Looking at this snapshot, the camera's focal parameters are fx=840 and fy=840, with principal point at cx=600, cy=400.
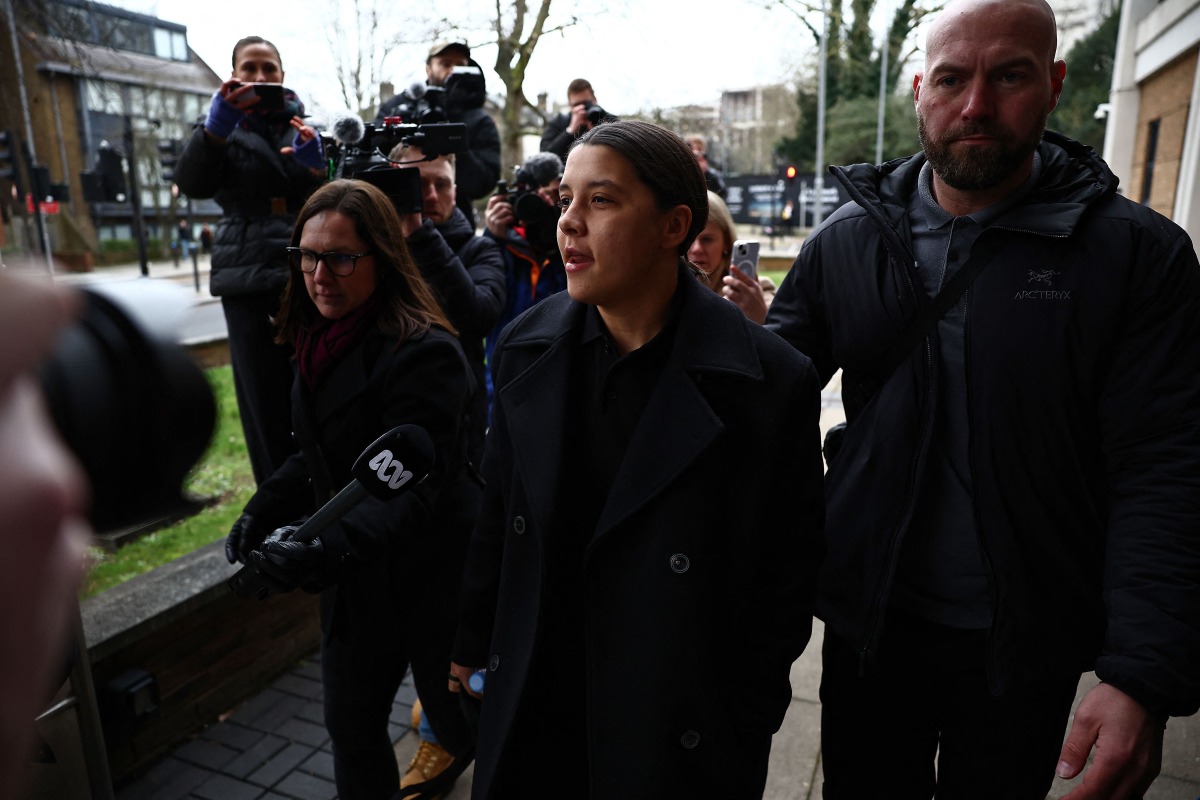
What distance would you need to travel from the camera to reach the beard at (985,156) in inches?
71.8

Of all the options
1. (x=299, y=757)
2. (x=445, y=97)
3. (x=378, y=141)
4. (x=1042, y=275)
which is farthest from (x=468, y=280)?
(x=1042, y=275)

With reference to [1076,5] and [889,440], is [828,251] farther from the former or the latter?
[1076,5]

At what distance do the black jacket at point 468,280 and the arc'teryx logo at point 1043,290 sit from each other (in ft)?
6.11

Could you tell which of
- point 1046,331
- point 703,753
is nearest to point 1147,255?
point 1046,331

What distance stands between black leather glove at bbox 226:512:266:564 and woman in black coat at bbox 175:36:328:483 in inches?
41.5

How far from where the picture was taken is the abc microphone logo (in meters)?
1.78

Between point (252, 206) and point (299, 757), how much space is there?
7.91 feet

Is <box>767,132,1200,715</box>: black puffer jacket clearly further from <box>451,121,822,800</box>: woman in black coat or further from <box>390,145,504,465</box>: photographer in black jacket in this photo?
<box>390,145,504,465</box>: photographer in black jacket

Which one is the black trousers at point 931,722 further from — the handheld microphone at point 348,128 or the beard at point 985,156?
the handheld microphone at point 348,128

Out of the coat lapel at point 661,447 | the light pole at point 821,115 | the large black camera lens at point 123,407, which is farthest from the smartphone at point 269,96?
the light pole at point 821,115

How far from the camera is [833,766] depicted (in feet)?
7.09

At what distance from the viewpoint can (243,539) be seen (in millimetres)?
2576

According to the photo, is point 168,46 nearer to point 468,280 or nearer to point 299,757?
point 468,280

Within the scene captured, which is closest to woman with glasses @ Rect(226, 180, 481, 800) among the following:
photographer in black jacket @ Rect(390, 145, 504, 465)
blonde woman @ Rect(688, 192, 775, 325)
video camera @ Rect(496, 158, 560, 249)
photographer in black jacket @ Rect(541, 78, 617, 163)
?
photographer in black jacket @ Rect(390, 145, 504, 465)
